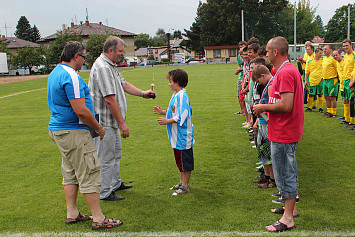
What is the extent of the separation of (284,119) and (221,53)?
69.3 metres

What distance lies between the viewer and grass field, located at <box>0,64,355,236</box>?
411 cm

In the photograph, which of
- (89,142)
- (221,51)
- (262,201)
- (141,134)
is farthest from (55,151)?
(221,51)

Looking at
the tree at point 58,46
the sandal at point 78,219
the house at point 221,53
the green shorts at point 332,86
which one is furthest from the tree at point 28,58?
the sandal at point 78,219

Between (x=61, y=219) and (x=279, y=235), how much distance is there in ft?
8.84

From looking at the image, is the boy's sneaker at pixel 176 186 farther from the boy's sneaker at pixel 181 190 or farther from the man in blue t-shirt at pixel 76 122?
the man in blue t-shirt at pixel 76 122

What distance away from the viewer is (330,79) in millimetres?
10695

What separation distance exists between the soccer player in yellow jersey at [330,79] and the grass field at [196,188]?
1307 mm

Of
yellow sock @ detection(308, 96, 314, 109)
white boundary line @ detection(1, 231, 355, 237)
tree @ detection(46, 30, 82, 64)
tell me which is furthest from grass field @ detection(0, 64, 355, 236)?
tree @ detection(46, 30, 82, 64)

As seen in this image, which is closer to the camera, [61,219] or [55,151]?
[61,219]

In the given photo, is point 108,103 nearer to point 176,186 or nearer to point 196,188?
point 176,186

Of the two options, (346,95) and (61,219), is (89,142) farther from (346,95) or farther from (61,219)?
(346,95)

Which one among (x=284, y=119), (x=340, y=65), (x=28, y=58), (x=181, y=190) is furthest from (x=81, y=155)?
(x=28, y=58)

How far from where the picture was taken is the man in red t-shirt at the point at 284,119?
3627 millimetres

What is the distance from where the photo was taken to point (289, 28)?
1501 inches
